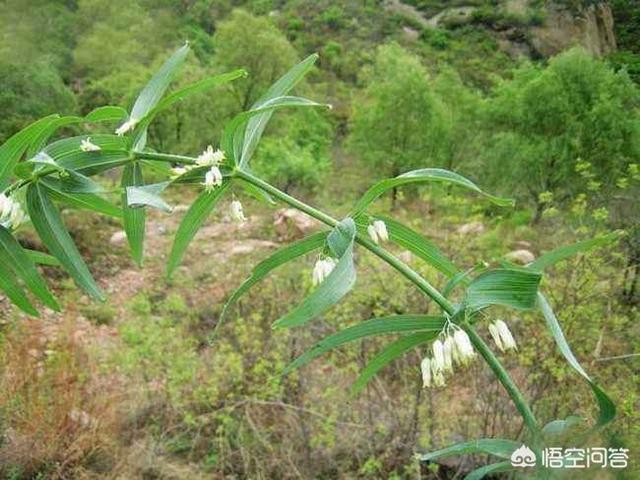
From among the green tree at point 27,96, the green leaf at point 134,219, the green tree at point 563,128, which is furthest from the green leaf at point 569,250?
the green tree at point 27,96

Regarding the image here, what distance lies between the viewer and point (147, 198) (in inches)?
28.6

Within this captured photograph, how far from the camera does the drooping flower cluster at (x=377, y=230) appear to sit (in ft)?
2.80

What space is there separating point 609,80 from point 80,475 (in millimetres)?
6476

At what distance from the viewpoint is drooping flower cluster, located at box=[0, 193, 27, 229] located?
3.03 feet

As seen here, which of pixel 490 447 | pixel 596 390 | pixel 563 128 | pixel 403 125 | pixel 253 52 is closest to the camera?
pixel 596 390

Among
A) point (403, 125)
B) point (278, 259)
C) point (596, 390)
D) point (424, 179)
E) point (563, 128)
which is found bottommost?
point (403, 125)

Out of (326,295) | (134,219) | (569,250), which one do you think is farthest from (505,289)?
(134,219)

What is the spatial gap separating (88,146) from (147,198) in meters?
0.20

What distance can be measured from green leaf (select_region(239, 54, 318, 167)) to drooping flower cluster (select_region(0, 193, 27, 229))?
371 millimetres

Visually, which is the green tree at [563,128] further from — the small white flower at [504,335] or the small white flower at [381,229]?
the small white flower at [381,229]

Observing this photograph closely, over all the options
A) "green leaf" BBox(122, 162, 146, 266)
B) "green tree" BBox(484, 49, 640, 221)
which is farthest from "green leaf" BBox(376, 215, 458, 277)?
"green tree" BBox(484, 49, 640, 221)

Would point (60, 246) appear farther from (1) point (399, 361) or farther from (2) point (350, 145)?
(2) point (350, 145)

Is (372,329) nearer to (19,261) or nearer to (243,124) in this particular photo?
(243,124)

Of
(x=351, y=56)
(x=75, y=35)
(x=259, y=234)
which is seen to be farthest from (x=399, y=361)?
(x=351, y=56)
